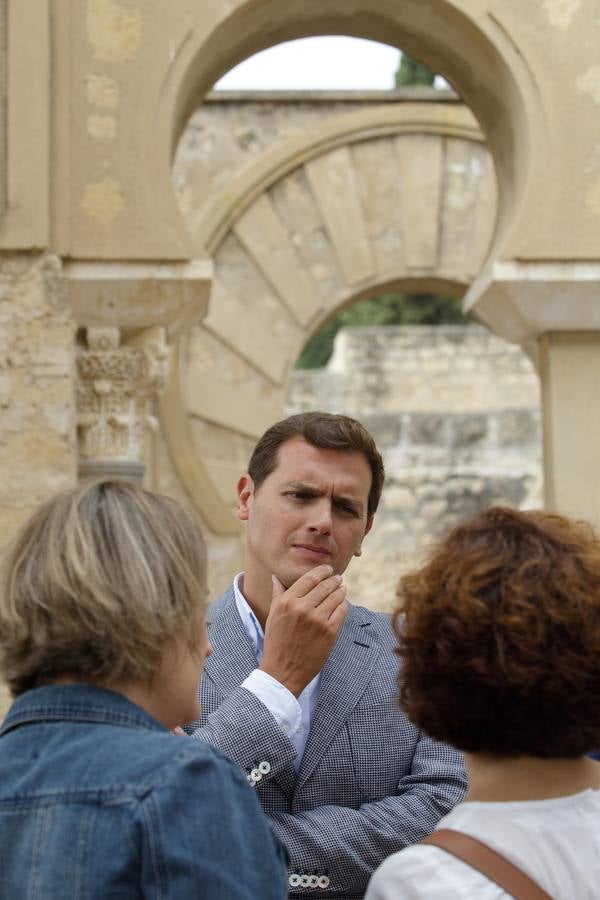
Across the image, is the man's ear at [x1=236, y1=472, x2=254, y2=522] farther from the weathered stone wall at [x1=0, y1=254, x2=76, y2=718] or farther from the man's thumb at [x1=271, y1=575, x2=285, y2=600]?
the weathered stone wall at [x1=0, y1=254, x2=76, y2=718]

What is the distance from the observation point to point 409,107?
9.97m

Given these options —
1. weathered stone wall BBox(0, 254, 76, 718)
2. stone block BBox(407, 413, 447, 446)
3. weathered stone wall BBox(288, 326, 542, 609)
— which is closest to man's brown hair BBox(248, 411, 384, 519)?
weathered stone wall BBox(0, 254, 76, 718)

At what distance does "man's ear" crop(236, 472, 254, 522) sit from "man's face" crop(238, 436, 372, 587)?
0.33 ft

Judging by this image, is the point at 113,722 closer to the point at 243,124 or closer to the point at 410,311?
the point at 243,124

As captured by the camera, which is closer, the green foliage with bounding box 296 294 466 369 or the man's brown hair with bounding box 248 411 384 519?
the man's brown hair with bounding box 248 411 384 519

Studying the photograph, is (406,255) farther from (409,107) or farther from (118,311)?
(118,311)

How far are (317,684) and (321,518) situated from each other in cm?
36

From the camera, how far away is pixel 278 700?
232 cm

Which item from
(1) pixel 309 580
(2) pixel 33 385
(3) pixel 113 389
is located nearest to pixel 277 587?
(1) pixel 309 580

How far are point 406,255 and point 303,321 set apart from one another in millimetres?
1014

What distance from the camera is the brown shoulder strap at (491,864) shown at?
164 cm

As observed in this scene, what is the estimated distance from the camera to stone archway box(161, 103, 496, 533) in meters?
9.66

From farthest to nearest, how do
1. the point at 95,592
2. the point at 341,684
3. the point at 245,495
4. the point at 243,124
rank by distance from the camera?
the point at 243,124, the point at 245,495, the point at 341,684, the point at 95,592

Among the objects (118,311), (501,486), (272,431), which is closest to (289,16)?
(118,311)
